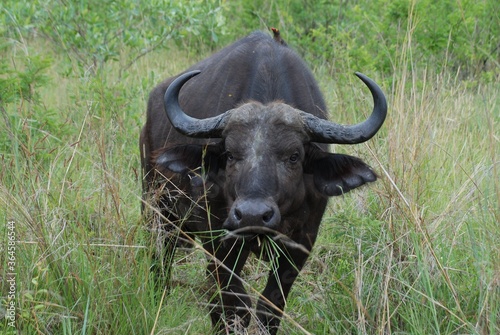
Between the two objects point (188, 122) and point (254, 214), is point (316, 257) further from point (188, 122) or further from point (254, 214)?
point (188, 122)

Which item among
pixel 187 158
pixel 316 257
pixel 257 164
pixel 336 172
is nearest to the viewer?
pixel 257 164

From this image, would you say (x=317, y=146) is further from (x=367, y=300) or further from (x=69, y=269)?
(x=69, y=269)

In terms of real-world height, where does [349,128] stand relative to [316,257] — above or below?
above

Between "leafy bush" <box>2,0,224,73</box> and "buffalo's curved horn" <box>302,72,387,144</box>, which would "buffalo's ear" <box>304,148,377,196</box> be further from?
"leafy bush" <box>2,0,224,73</box>

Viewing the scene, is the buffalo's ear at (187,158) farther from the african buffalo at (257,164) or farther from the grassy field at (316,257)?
the grassy field at (316,257)

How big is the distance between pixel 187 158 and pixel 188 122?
24 cm

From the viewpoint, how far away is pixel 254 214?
474cm

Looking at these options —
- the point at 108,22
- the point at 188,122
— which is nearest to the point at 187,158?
the point at 188,122

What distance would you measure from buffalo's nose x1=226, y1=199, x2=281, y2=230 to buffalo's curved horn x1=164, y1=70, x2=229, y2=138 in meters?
0.74

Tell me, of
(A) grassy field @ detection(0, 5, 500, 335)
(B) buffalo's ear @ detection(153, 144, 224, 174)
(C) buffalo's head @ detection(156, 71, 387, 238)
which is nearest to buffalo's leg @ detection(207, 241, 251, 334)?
(A) grassy field @ detection(0, 5, 500, 335)

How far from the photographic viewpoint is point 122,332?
4.64 metres

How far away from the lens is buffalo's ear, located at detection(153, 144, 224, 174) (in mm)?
5535

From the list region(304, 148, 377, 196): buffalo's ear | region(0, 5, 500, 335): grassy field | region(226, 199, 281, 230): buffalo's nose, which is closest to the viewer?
region(0, 5, 500, 335): grassy field

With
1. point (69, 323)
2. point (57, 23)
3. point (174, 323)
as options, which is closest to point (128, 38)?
point (57, 23)
